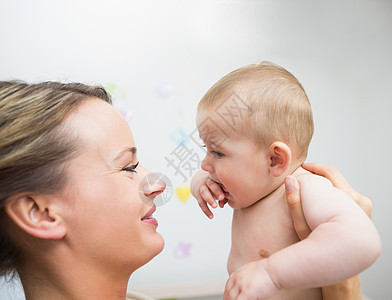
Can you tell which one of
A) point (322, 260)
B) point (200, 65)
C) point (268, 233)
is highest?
point (200, 65)

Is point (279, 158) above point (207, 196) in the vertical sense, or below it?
above

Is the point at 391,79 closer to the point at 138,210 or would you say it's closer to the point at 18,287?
the point at 138,210

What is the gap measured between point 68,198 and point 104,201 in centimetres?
8

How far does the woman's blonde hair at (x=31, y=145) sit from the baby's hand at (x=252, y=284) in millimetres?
447

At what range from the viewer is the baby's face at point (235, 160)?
1.00 meters

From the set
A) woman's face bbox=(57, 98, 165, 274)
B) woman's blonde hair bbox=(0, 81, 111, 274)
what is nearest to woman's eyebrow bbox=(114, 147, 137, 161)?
woman's face bbox=(57, 98, 165, 274)

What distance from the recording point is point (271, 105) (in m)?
0.97

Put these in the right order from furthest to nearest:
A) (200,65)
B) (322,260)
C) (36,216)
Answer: (200,65) → (36,216) → (322,260)

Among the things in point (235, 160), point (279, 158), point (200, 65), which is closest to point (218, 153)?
point (235, 160)

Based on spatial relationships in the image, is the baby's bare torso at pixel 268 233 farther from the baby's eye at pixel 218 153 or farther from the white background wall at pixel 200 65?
the white background wall at pixel 200 65

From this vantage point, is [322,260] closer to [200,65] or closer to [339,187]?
[339,187]

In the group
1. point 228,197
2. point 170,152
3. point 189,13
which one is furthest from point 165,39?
point 228,197

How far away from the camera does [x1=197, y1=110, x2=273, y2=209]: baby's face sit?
1001 mm

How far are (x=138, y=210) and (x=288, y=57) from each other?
1.70m
